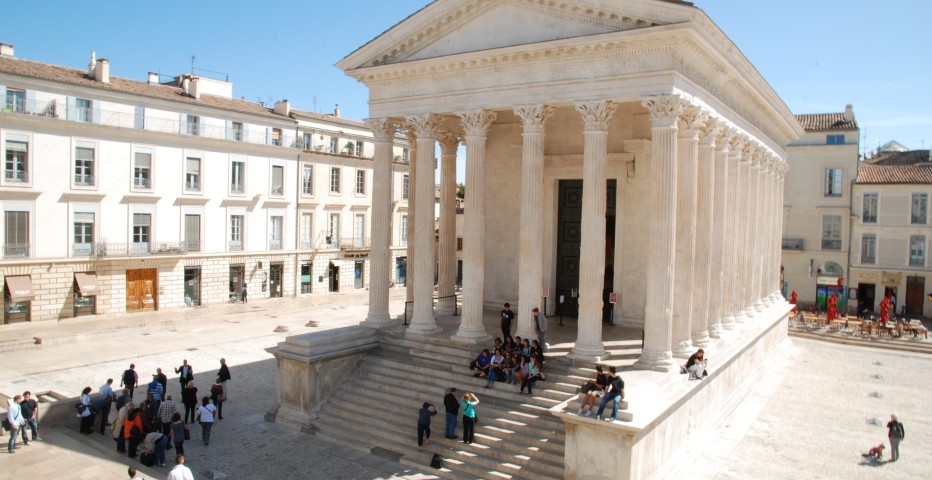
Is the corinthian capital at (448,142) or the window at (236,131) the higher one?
the window at (236,131)

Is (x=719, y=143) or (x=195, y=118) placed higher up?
(x=195, y=118)

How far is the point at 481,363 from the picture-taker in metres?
16.6

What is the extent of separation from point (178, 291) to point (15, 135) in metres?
10.6

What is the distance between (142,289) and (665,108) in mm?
28693

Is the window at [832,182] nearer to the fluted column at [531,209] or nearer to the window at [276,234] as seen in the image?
the fluted column at [531,209]

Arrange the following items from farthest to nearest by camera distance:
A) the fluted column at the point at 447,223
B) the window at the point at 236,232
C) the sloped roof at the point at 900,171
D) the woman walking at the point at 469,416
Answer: the window at the point at 236,232, the sloped roof at the point at 900,171, the fluted column at the point at 447,223, the woman walking at the point at 469,416

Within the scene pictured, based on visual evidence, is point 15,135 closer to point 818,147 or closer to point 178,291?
point 178,291

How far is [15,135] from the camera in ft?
93.8

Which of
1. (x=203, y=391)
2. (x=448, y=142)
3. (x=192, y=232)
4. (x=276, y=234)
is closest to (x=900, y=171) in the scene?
(x=448, y=142)

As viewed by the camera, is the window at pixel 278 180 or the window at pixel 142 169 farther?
the window at pixel 278 180

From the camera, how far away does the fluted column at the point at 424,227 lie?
19.2m

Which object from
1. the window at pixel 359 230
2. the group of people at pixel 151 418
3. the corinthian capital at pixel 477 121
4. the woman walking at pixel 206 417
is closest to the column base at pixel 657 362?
the corinthian capital at pixel 477 121

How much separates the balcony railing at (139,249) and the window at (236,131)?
6.70 metres

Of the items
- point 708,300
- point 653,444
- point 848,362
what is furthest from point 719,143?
point 848,362
